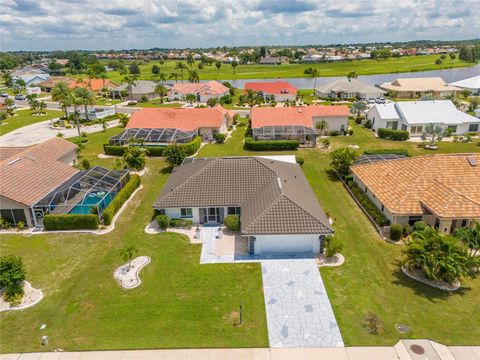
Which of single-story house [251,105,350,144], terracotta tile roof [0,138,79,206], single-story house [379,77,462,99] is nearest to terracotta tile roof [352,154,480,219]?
single-story house [251,105,350,144]

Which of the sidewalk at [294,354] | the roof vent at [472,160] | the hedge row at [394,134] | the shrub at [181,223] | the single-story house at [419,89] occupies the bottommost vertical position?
the sidewalk at [294,354]

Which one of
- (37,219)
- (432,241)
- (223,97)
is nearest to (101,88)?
(223,97)

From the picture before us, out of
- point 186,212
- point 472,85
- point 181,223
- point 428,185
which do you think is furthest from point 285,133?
point 472,85

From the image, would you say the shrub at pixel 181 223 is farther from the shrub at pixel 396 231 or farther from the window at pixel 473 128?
the window at pixel 473 128

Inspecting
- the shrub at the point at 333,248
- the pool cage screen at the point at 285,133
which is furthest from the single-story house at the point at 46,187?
the pool cage screen at the point at 285,133

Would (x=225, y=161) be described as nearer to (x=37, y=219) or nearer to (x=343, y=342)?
(x=37, y=219)

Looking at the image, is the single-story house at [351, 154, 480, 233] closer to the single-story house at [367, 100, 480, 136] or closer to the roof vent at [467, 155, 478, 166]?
the roof vent at [467, 155, 478, 166]

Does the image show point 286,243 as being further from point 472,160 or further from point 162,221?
point 472,160
